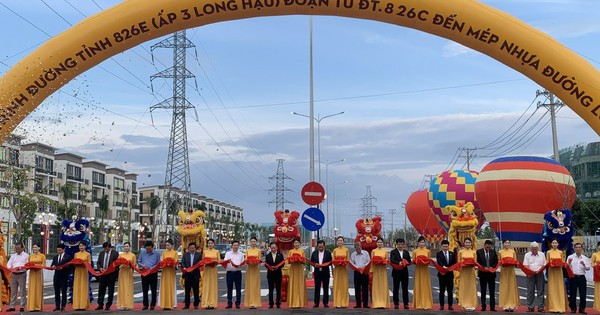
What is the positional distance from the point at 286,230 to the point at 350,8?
21.6 feet

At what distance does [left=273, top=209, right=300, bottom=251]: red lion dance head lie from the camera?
60.3 ft

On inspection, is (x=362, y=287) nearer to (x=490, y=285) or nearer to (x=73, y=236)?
(x=490, y=285)

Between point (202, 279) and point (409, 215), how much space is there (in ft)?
135

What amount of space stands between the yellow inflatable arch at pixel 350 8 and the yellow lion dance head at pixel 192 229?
19.5ft

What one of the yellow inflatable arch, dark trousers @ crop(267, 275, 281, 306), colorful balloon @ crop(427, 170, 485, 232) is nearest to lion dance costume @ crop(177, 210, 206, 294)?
dark trousers @ crop(267, 275, 281, 306)

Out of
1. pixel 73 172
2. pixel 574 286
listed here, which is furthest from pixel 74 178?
pixel 574 286

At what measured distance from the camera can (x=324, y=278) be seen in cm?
1658

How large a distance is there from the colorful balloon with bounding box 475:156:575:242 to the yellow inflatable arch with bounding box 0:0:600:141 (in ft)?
69.8

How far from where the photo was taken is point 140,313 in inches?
594

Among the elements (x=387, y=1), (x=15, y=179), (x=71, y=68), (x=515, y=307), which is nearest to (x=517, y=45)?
(x=387, y=1)

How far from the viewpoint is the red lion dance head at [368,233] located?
1878 cm

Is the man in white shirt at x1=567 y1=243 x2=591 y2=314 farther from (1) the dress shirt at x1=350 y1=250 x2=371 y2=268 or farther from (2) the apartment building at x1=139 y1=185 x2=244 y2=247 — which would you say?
(2) the apartment building at x1=139 y1=185 x2=244 y2=247

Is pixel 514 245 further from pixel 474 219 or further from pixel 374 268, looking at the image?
pixel 374 268

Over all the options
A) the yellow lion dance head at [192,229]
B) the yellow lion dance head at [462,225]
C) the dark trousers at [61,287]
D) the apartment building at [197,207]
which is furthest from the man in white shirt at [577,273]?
the apartment building at [197,207]
